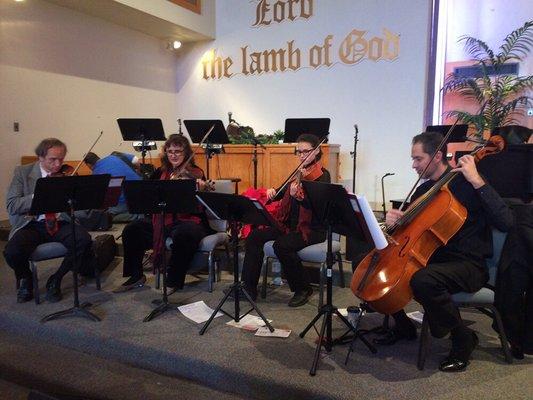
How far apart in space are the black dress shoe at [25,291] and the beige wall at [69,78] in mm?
2782

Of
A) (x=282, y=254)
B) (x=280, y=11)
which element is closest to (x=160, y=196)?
(x=282, y=254)

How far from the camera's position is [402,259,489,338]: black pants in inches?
85.8

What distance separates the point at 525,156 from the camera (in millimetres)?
3391

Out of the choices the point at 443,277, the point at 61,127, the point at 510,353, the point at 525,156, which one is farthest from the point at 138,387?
the point at 61,127

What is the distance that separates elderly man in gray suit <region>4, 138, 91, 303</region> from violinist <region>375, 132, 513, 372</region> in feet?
7.72

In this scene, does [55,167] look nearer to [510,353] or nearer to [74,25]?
[510,353]

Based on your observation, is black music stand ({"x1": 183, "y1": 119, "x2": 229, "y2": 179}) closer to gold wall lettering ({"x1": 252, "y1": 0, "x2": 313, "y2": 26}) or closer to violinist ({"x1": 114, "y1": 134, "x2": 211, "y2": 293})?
violinist ({"x1": 114, "y1": 134, "x2": 211, "y2": 293})

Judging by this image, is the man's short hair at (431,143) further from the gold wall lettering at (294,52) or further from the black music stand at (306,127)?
the gold wall lettering at (294,52)

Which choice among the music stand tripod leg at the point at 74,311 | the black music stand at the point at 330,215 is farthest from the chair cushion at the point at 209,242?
the black music stand at the point at 330,215

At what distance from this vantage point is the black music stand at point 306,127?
4.90m

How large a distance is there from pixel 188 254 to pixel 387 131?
413 cm

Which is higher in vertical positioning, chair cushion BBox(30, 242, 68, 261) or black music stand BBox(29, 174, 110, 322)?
black music stand BBox(29, 174, 110, 322)

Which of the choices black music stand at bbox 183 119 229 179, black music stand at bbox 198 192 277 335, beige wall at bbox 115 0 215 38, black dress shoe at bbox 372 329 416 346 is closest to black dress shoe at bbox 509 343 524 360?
black dress shoe at bbox 372 329 416 346

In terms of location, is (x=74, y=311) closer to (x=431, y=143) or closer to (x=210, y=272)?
(x=210, y=272)
